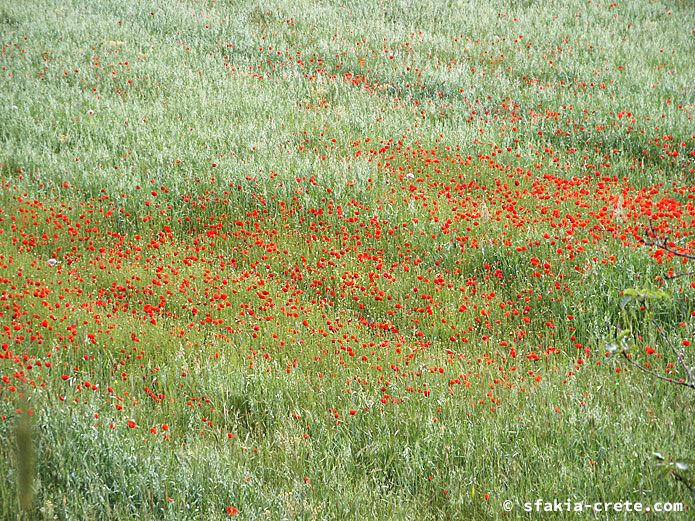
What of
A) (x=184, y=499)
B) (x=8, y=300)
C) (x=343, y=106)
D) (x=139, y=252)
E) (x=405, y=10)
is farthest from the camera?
(x=405, y=10)

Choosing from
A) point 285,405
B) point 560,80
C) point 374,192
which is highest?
point 560,80

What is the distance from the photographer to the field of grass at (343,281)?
336cm

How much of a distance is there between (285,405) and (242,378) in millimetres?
356

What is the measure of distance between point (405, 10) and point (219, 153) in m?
10.4

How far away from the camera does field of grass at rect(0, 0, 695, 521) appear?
11.0 ft

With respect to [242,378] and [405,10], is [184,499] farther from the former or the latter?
[405,10]

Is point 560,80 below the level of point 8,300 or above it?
above

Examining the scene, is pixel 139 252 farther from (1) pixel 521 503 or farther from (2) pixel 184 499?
(1) pixel 521 503

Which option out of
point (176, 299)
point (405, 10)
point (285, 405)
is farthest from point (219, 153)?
point (405, 10)

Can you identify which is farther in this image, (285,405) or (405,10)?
(405,10)

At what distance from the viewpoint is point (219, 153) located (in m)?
9.12

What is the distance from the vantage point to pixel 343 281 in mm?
6035

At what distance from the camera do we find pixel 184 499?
318cm

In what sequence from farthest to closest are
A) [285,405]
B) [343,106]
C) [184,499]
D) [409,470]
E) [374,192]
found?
[343,106] → [374,192] → [285,405] → [409,470] → [184,499]
